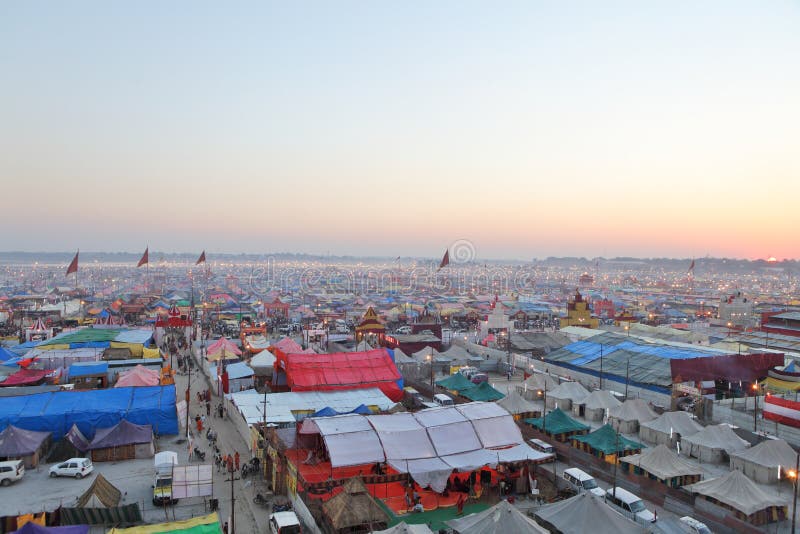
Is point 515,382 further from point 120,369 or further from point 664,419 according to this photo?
point 120,369

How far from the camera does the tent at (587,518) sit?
934 centimetres

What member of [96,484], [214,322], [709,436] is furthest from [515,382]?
[214,322]

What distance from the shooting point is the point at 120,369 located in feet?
74.1

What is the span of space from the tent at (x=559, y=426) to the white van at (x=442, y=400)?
2779mm

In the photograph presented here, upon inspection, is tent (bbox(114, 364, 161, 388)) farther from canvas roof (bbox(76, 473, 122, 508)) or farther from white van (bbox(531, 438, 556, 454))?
white van (bbox(531, 438, 556, 454))

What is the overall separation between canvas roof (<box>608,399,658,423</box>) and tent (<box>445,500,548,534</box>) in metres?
8.88

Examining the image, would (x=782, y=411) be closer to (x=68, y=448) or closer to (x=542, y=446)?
(x=542, y=446)

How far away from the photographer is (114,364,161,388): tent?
19.6 metres

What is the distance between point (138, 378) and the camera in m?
19.8

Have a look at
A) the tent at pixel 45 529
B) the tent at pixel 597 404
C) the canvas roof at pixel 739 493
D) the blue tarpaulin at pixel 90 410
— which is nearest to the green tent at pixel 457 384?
the tent at pixel 597 404

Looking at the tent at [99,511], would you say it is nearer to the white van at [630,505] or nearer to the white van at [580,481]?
the white van at [580,481]

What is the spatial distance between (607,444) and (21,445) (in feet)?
46.1

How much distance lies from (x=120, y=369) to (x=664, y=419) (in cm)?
1949

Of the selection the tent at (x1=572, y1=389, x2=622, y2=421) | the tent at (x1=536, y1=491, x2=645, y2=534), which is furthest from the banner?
the tent at (x1=536, y1=491, x2=645, y2=534)
